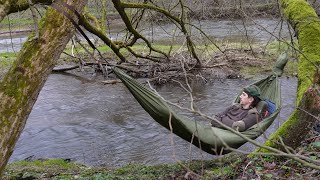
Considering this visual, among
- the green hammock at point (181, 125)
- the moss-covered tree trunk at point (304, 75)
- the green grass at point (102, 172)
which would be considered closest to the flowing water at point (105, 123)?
the moss-covered tree trunk at point (304, 75)

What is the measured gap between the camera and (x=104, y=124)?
6.45 meters

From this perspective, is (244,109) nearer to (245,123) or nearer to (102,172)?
(245,123)

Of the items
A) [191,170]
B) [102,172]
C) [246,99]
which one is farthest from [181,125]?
[246,99]

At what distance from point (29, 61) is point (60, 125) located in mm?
4005

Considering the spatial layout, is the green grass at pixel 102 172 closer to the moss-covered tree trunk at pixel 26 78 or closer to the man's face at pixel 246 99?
the man's face at pixel 246 99

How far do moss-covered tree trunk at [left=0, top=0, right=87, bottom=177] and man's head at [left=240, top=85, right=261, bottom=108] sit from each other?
8.52 ft

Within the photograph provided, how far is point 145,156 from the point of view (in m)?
5.09

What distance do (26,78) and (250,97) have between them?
2.84 meters

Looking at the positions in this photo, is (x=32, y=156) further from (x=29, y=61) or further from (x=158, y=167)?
(x=29, y=61)

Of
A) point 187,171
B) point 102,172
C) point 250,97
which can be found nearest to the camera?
point 187,171

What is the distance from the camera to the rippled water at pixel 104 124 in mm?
5203

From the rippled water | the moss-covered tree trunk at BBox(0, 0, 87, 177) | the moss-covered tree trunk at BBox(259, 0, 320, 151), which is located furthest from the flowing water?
the moss-covered tree trunk at BBox(0, 0, 87, 177)

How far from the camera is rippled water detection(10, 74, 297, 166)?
17.1ft

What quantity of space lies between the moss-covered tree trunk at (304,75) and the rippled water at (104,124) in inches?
28.9
